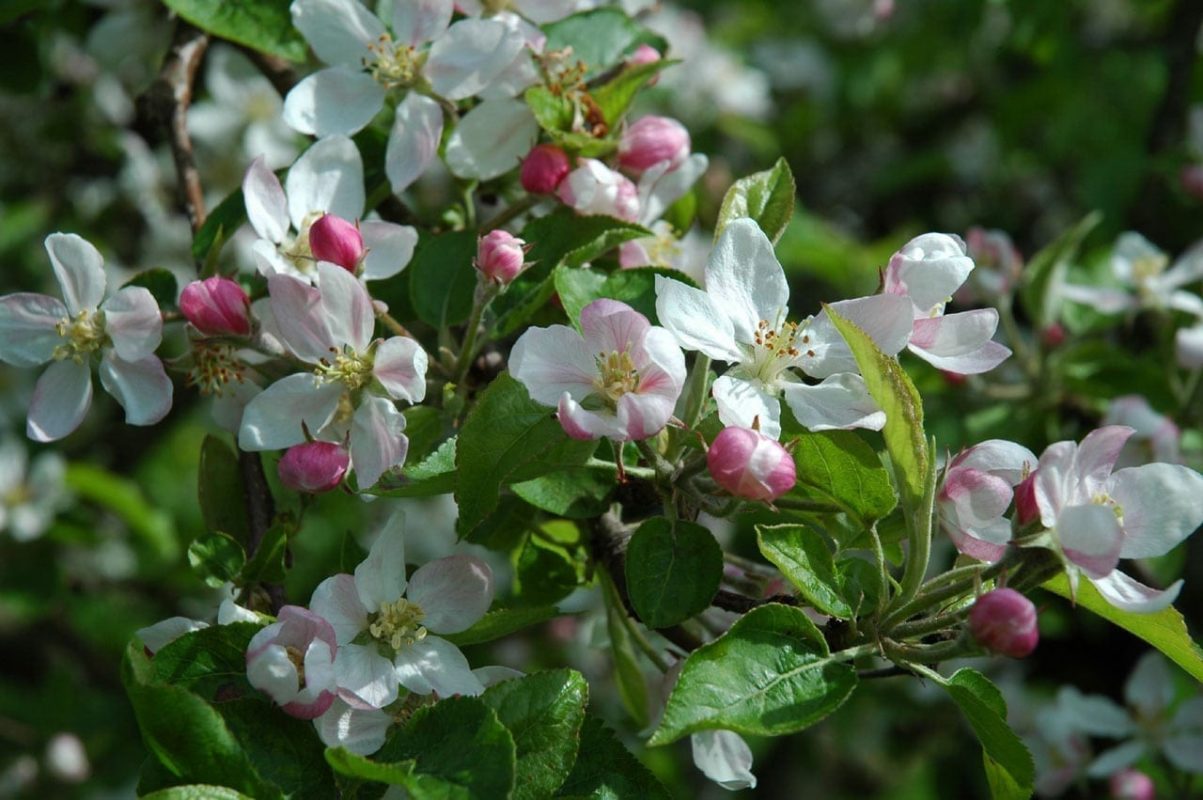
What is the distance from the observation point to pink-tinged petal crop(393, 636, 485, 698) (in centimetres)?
115

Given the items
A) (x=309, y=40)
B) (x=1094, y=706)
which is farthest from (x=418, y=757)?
(x=1094, y=706)

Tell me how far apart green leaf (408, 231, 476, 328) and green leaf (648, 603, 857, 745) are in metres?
0.47

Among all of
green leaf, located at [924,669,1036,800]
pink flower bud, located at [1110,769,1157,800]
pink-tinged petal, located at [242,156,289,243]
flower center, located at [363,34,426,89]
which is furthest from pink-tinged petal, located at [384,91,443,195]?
pink flower bud, located at [1110,769,1157,800]

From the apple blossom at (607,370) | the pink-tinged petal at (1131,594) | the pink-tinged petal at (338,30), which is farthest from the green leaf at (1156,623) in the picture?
the pink-tinged petal at (338,30)

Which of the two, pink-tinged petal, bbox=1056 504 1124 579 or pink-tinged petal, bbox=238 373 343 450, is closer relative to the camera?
pink-tinged petal, bbox=1056 504 1124 579

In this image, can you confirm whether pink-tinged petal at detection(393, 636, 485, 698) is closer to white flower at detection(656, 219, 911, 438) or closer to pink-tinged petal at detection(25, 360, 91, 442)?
white flower at detection(656, 219, 911, 438)

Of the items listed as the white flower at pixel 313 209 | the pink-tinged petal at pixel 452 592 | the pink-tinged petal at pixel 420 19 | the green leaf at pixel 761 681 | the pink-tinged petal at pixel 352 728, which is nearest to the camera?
the green leaf at pixel 761 681

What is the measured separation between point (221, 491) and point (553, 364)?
49 centimetres

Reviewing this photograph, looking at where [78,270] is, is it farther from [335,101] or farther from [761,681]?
[761,681]

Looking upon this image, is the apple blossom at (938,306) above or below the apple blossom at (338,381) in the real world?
above

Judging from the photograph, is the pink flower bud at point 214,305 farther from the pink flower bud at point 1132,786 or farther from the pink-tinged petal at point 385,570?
the pink flower bud at point 1132,786

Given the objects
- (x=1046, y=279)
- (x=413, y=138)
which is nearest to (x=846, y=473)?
(x=413, y=138)

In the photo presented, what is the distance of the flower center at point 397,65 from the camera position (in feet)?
4.73

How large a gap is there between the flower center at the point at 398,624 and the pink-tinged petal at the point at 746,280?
39 cm
